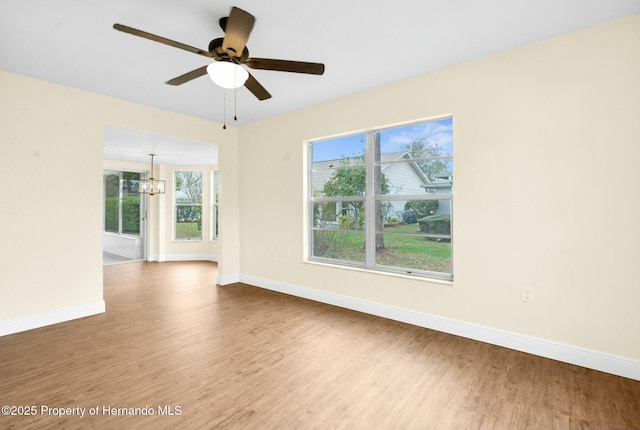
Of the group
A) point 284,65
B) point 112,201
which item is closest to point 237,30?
point 284,65

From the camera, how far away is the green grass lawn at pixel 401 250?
10.7 feet

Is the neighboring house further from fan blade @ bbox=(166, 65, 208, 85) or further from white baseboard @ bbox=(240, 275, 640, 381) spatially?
fan blade @ bbox=(166, 65, 208, 85)

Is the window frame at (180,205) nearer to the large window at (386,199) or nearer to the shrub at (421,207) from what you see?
the large window at (386,199)

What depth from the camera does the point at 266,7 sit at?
2.09 meters

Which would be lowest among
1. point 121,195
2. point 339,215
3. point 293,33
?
point 339,215

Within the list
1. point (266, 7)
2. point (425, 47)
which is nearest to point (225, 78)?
point (266, 7)

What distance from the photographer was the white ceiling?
2098 millimetres

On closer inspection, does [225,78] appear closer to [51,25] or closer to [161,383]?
[51,25]

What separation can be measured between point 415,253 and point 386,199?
0.69 m

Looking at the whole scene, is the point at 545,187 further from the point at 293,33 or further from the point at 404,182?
the point at 293,33

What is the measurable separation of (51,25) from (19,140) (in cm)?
148

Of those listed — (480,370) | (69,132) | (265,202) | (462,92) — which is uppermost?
(462,92)

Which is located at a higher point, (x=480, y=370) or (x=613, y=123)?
(x=613, y=123)

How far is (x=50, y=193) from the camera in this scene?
3.30m
